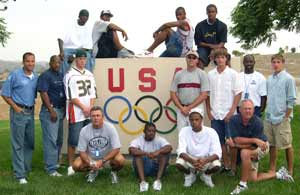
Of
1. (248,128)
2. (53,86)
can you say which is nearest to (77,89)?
(53,86)

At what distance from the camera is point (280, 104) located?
824 cm

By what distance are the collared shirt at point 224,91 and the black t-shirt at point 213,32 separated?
3.26 ft

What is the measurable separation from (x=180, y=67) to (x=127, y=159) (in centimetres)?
208

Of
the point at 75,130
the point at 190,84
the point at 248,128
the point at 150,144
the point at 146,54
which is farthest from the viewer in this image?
the point at 146,54

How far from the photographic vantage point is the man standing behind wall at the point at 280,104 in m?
8.20

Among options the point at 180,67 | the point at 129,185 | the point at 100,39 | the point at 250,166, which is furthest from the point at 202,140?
the point at 100,39

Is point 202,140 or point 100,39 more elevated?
point 100,39

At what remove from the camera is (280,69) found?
829 cm

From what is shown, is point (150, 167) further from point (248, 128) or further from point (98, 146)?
point (248, 128)

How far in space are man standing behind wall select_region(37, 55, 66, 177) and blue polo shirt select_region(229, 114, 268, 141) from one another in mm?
3016

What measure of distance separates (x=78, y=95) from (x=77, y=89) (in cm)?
11

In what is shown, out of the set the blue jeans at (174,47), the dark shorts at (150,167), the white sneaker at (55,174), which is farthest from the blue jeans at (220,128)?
the white sneaker at (55,174)

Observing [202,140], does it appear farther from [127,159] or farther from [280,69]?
[127,159]

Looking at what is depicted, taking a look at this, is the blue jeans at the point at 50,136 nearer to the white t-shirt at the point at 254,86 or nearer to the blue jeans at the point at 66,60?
the blue jeans at the point at 66,60
